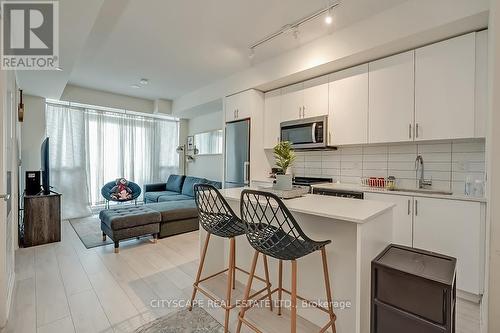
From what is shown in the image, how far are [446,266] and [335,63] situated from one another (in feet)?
7.85

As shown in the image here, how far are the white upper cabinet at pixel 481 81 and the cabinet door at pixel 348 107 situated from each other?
958mm

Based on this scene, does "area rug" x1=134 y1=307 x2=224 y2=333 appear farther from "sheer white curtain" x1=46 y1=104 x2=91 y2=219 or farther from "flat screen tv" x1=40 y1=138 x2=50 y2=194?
"sheer white curtain" x1=46 y1=104 x2=91 y2=219

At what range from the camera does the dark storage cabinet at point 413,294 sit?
1.11m

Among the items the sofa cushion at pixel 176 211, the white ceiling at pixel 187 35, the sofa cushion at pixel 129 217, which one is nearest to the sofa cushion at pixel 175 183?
→ the sofa cushion at pixel 176 211

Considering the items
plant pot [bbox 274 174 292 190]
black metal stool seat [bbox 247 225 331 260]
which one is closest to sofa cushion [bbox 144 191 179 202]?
plant pot [bbox 274 174 292 190]

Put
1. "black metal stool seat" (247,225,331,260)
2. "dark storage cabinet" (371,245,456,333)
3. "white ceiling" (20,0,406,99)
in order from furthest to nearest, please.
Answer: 1. "white ceiling" (20,0,406,99)
2. "black metal stool seat" (247,225,331,260)
3. "dark storage cabinet" (371,245,456,333)

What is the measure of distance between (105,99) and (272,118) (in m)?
3.83

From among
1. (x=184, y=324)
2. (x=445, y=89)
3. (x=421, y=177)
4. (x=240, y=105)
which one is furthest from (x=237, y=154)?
(x=445, y=89)

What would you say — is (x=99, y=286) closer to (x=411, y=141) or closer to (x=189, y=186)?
(x=189, y=186)

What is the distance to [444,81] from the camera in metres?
2.30

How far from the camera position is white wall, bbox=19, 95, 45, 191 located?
4203 mm

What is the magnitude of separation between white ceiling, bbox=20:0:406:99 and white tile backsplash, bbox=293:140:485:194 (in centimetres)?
154

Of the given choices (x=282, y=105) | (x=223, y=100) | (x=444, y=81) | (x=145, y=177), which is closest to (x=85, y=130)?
(x=145, y=177)

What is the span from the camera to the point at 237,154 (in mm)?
4055
